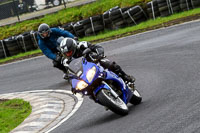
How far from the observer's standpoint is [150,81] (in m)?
11.4

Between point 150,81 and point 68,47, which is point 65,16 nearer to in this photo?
point 150,81

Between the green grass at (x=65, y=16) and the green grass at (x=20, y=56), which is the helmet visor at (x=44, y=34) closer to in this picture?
the green grass at (x=20, y=56)

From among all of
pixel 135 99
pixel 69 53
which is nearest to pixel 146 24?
pixel 135 99

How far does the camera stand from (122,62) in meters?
15.2

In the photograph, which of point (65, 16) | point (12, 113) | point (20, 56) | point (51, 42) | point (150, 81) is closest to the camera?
point (150, 81)

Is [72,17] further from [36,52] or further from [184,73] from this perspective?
[184,73]

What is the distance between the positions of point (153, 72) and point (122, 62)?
9.59 feet

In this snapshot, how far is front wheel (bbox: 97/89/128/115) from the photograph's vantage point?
8086mm

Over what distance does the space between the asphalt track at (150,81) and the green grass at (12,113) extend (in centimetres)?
142

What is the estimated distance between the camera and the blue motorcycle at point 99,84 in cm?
819

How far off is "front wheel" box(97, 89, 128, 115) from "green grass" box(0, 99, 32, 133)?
2768 millimetres

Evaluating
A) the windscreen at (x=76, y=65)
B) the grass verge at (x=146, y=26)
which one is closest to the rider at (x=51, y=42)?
the windscreen at (x=76, y=65)

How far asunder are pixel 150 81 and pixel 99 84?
325 cm

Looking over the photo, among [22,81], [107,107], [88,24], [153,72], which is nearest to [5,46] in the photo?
[88,24]
